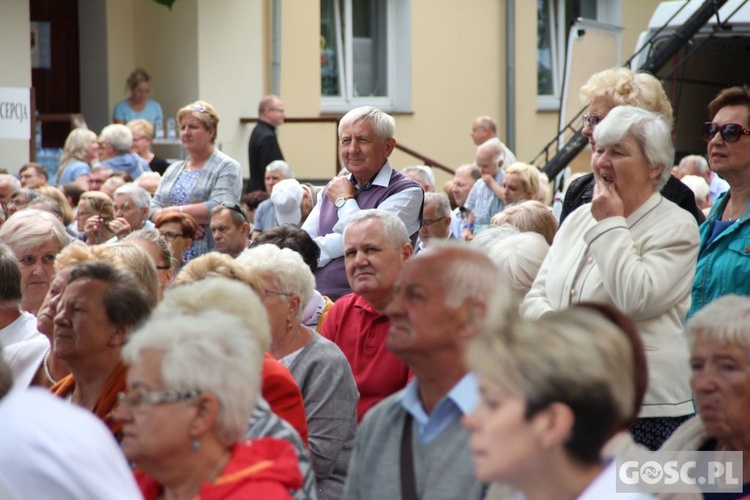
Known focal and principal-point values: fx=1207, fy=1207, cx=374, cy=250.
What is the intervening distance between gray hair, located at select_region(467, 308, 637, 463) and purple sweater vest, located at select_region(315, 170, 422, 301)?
11.6 ft

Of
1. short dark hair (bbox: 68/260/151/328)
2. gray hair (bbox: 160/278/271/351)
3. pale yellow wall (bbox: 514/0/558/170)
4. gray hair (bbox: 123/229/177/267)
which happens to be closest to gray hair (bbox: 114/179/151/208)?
gray hair (bbox: 123/229/177/267)

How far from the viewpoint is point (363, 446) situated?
3.30 m

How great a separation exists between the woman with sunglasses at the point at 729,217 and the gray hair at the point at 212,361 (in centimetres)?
232

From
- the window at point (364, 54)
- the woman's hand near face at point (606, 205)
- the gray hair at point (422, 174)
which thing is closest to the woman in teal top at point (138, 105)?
the window at point (364, 54)

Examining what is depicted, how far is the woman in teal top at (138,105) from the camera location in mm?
13805

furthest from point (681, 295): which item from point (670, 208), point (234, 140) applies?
point (234, 140)

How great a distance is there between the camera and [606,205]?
4.25 meters

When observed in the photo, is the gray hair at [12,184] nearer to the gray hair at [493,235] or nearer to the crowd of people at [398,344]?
the crowd of people at [398,344]

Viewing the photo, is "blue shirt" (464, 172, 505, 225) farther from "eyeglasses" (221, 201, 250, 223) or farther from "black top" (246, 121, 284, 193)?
"eyeglasses" (221, 201, 250, 223)

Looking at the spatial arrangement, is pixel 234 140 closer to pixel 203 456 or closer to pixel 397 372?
pixel 397 372

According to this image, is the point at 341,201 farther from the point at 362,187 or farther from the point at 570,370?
the point at 570,370

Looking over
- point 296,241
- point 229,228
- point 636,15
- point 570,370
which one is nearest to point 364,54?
point 636,15

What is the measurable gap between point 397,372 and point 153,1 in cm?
1041

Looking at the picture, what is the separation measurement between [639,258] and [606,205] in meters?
0.22
